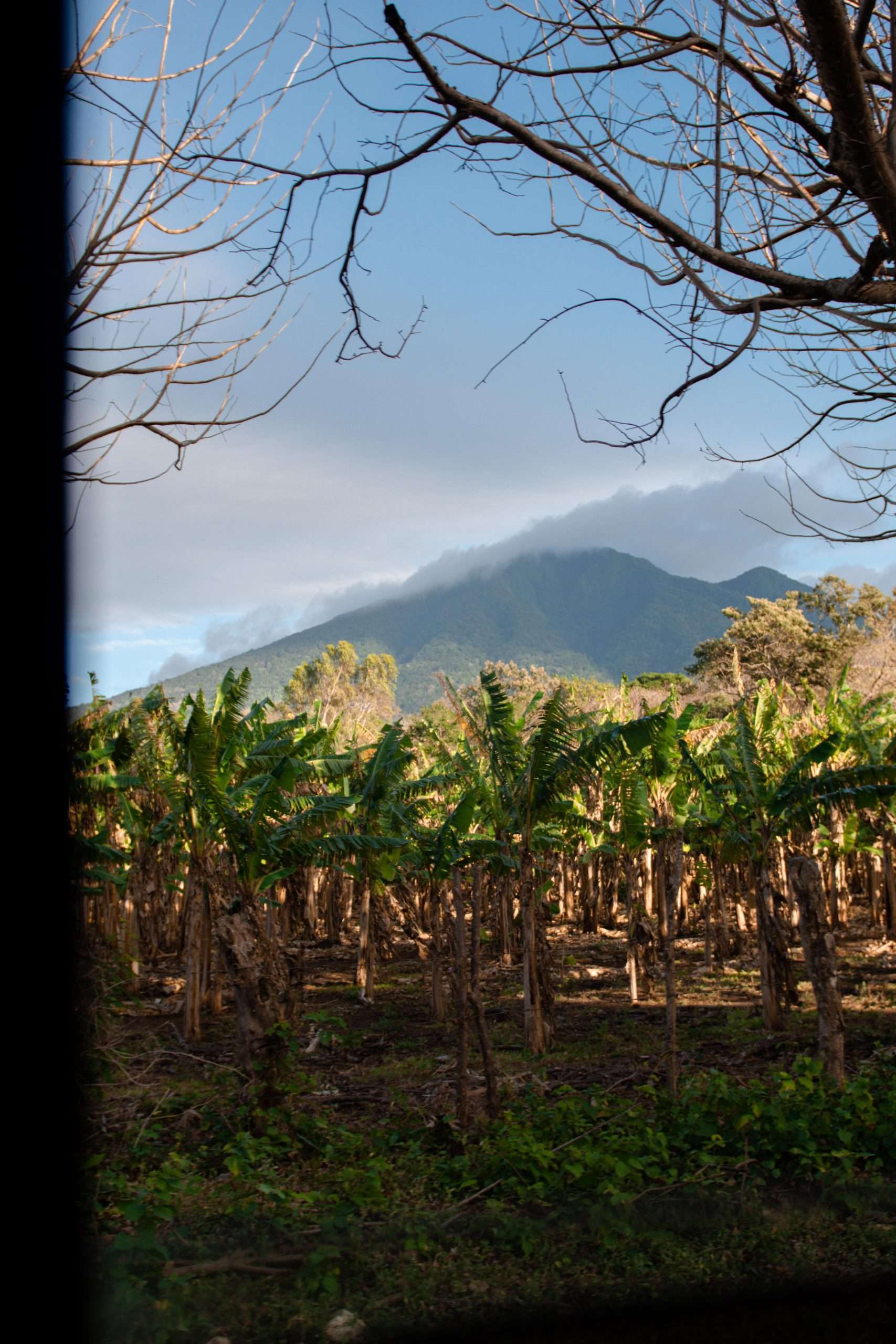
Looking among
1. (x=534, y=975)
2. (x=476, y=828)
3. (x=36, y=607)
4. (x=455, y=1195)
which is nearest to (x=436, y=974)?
(x=534, y=975)

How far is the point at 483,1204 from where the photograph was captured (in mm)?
4750

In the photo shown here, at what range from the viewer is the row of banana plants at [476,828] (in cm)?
770

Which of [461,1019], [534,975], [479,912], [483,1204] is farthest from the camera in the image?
[534,975]

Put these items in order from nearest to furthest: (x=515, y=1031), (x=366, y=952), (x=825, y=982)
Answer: (x=825, y=982) → (x=515, y=1031) → (x=366, y=952)

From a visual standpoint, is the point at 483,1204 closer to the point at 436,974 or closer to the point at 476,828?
the point at 436,974

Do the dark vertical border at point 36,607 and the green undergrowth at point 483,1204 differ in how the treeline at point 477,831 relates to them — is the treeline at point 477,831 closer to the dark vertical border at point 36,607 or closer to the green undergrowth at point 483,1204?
the green undergrowth at point 483,1204

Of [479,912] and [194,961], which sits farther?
[194,961]

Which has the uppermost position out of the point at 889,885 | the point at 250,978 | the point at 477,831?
the point at 477,831

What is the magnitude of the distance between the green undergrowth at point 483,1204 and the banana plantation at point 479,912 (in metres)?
0.04

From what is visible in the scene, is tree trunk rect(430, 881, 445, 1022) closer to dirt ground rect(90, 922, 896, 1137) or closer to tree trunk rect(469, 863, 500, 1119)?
dirt ground rect(90, 922, 896, 1137)

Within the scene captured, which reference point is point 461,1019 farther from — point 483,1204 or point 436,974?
point 436,974

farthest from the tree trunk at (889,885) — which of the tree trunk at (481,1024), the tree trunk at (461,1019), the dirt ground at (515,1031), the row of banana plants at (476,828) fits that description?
the tree trunk at (461,1019)

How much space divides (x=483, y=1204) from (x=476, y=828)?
46.8ft

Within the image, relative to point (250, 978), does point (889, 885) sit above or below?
below
